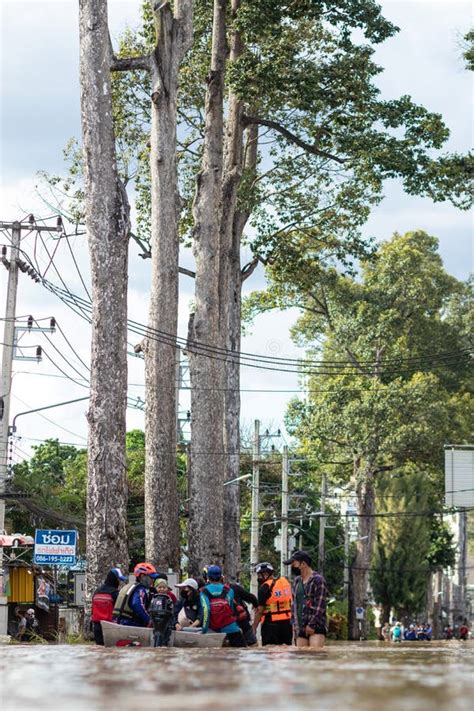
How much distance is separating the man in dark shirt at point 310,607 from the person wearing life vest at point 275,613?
1997 millimetres

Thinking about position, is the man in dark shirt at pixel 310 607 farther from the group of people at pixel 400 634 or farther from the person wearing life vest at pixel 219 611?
the group of people at pixel 400 634

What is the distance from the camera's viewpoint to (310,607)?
42.4ft

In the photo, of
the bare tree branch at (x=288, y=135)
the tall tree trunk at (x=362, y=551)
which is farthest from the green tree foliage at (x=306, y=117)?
the tall tree trunk at (x=362, y=551)

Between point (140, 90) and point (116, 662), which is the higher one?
point (140, 90)

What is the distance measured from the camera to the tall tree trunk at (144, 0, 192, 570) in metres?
23.8

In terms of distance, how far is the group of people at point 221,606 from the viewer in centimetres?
1303

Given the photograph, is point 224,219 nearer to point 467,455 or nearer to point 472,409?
point 467,455

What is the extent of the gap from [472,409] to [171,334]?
3613 cm

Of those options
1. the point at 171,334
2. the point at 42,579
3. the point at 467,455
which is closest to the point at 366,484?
the point at 467,455

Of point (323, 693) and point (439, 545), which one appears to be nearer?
point (323, 693)

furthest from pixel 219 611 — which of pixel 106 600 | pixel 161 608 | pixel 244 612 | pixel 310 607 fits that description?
pixel 310 607

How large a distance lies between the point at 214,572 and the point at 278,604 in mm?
1304

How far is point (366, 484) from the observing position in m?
57.0

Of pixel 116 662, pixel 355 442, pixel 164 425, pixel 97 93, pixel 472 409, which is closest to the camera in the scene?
pixel 116 662
